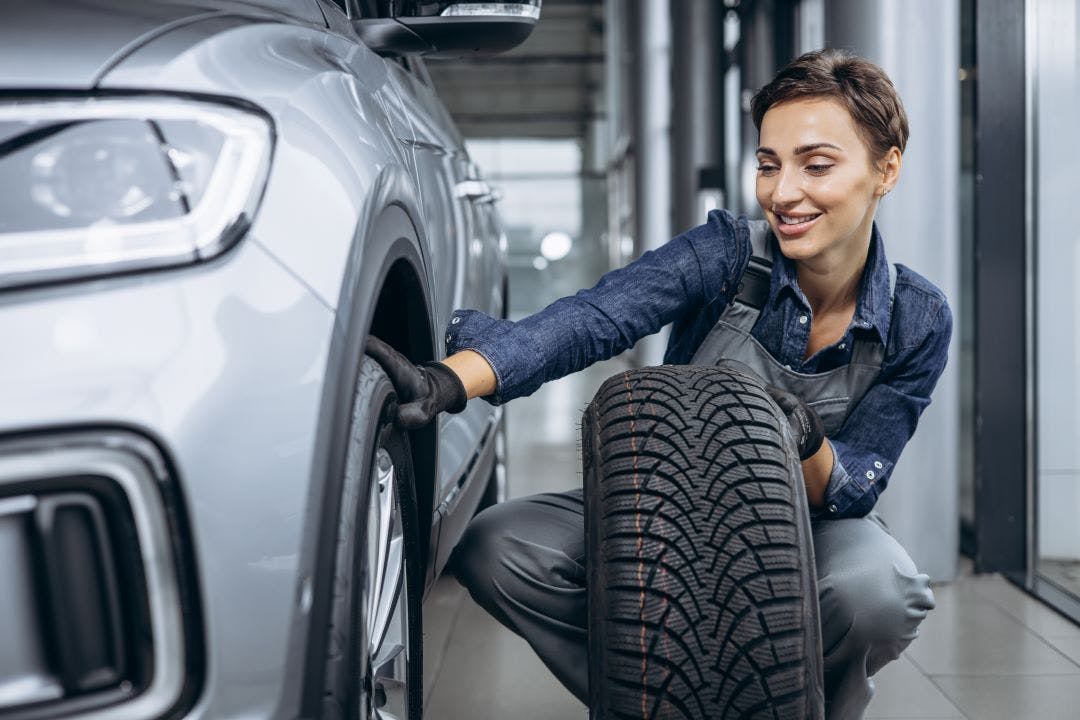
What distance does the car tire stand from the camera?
39.2 inches

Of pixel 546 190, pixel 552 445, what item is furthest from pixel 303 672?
pixel 546 190

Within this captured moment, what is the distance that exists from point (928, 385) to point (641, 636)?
2.42ft

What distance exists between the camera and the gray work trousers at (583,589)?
1.51m

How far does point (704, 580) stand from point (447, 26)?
33.3 inches

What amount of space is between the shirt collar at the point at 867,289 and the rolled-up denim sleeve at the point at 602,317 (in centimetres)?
7

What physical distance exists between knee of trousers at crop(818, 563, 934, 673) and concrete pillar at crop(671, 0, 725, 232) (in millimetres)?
5727

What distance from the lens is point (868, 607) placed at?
1.50 m

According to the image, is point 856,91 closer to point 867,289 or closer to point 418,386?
point 867,289

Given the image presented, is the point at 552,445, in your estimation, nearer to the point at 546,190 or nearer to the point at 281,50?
the point at 281,50

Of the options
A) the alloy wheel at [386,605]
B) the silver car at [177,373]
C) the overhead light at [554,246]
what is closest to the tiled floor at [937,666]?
the alloy wheel at [386,605]

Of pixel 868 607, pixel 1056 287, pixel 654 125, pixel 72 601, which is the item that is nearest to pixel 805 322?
pixel 868 607

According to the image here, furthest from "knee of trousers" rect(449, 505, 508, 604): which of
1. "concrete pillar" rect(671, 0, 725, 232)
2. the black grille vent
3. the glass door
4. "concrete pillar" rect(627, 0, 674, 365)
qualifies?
"concrete pillar" rect(627, 0, 674, 365)

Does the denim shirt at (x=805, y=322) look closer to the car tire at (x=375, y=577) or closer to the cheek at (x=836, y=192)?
the cheek at (x=836, y=192)

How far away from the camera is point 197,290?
2.87 ft
